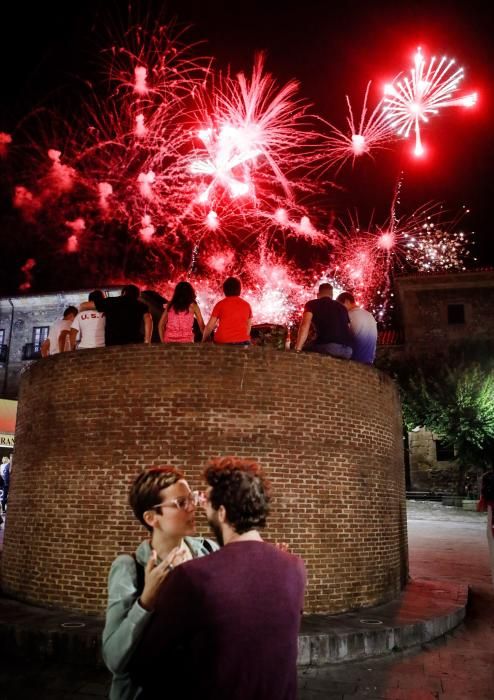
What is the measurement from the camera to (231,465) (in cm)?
243

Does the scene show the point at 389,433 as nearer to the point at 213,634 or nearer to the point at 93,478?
the point at 93,478

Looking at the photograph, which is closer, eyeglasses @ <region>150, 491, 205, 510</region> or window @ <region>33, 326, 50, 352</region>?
eyeglasses @ <region>150, 491, 205, 510</region>

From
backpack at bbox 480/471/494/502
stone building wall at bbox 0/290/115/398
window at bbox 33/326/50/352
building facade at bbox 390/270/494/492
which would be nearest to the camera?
backpack at bbox 480/471/494/502

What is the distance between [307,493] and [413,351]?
2551 centimetres

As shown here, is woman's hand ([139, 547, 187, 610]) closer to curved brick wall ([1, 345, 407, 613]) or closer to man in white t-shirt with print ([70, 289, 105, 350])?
curved brick wall ([1, 345, 407, 613])

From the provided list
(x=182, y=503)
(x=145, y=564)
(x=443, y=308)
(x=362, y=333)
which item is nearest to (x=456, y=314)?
(x=443, y=308)

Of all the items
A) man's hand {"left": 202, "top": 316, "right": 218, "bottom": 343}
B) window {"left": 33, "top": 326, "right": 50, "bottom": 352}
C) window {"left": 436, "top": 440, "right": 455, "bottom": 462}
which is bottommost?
window {"left": 436, "top": 440, "right": 455, "bottom": 462}

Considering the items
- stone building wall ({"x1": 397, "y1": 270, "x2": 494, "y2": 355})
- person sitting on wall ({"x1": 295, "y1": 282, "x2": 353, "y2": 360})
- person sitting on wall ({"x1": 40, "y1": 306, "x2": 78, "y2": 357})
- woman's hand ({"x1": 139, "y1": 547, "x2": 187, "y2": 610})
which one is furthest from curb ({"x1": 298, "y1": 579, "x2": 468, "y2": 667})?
stone building wall ({"x1": 397, "y1": 270, "x2": 494, "y2": 355})

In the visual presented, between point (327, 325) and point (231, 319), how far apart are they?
1.41 metres

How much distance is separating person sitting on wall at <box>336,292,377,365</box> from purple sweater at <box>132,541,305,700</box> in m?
6.36

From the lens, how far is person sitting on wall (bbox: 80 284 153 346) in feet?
25.4

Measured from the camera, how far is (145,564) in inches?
96.1

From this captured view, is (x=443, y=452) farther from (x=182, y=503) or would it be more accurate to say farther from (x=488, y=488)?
(x=182, y=503)

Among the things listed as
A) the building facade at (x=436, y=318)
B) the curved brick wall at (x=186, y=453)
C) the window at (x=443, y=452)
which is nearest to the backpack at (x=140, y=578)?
the curved brick wall at (x=186, y=453)
